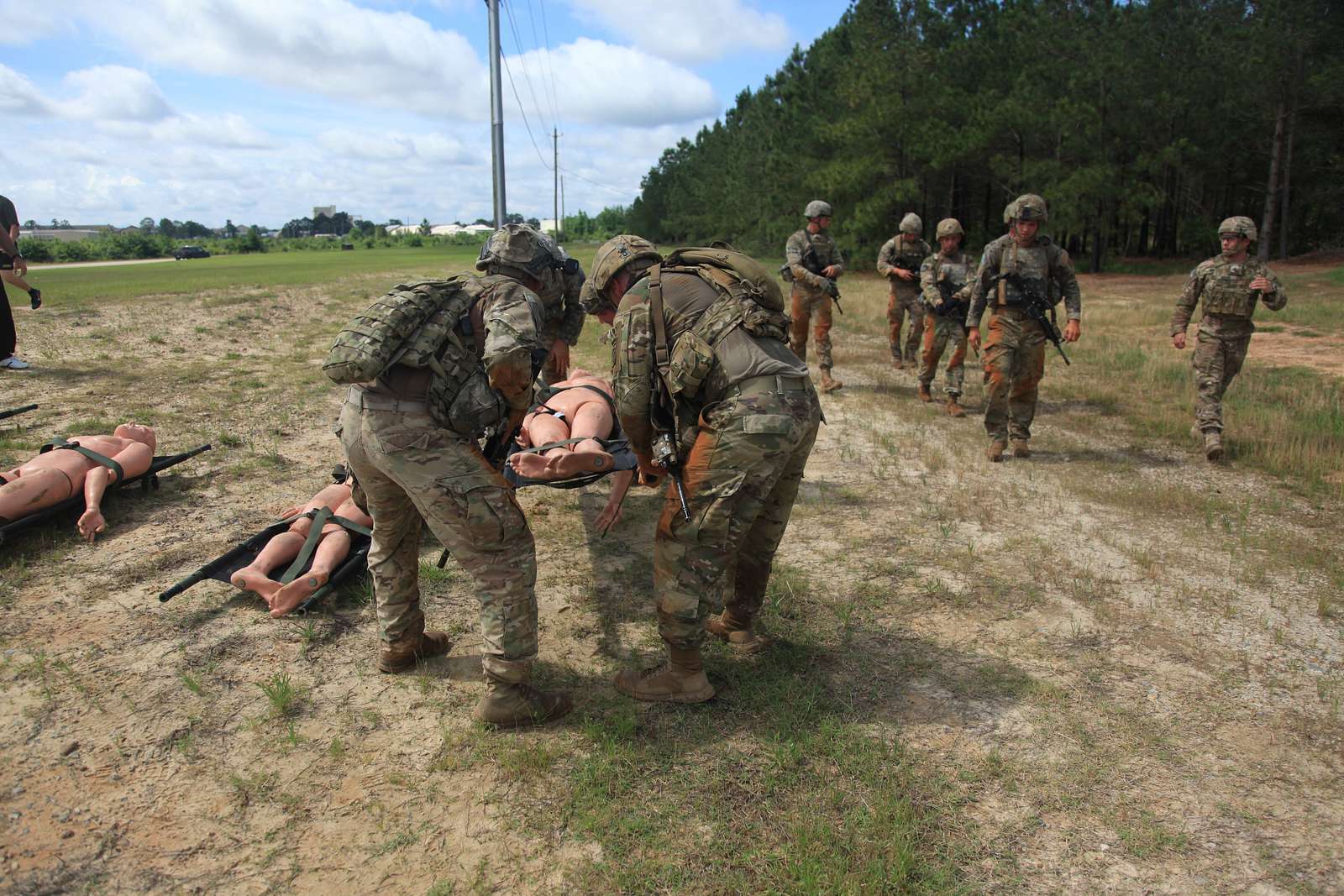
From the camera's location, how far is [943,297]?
9.66m

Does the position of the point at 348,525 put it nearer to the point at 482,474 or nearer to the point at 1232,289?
the point at 482,474

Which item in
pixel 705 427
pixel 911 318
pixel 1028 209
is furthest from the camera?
pixel 911 318

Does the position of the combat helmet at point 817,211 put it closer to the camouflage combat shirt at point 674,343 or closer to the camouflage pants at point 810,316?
the camouflage pants at point 810,316

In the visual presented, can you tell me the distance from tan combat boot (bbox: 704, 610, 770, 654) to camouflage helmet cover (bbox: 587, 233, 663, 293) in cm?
167

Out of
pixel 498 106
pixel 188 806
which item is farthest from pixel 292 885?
pixel 498 106

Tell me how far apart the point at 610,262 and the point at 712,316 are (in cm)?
59

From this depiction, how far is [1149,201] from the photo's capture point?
989 inches

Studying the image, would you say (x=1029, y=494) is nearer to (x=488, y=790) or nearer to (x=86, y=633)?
(x=488, y=790)

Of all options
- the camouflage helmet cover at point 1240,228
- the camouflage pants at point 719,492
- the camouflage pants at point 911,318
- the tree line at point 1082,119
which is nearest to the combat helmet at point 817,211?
the camouflage pants at point 911,318

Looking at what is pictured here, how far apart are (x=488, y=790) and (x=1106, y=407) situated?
8.44 metres

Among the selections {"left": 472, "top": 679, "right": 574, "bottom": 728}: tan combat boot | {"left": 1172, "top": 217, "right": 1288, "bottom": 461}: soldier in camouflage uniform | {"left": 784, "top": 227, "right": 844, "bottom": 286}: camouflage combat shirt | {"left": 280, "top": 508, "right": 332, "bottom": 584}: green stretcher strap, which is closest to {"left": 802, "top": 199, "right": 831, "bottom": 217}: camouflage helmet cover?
{"left": 784, "top": 227, "right": 844, "bottom": 286}: camouflage combat shirt

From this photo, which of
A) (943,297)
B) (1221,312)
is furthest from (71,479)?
(1221,312)

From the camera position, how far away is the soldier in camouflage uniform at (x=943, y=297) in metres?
9.47

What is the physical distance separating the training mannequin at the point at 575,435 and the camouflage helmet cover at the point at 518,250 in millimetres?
1181
